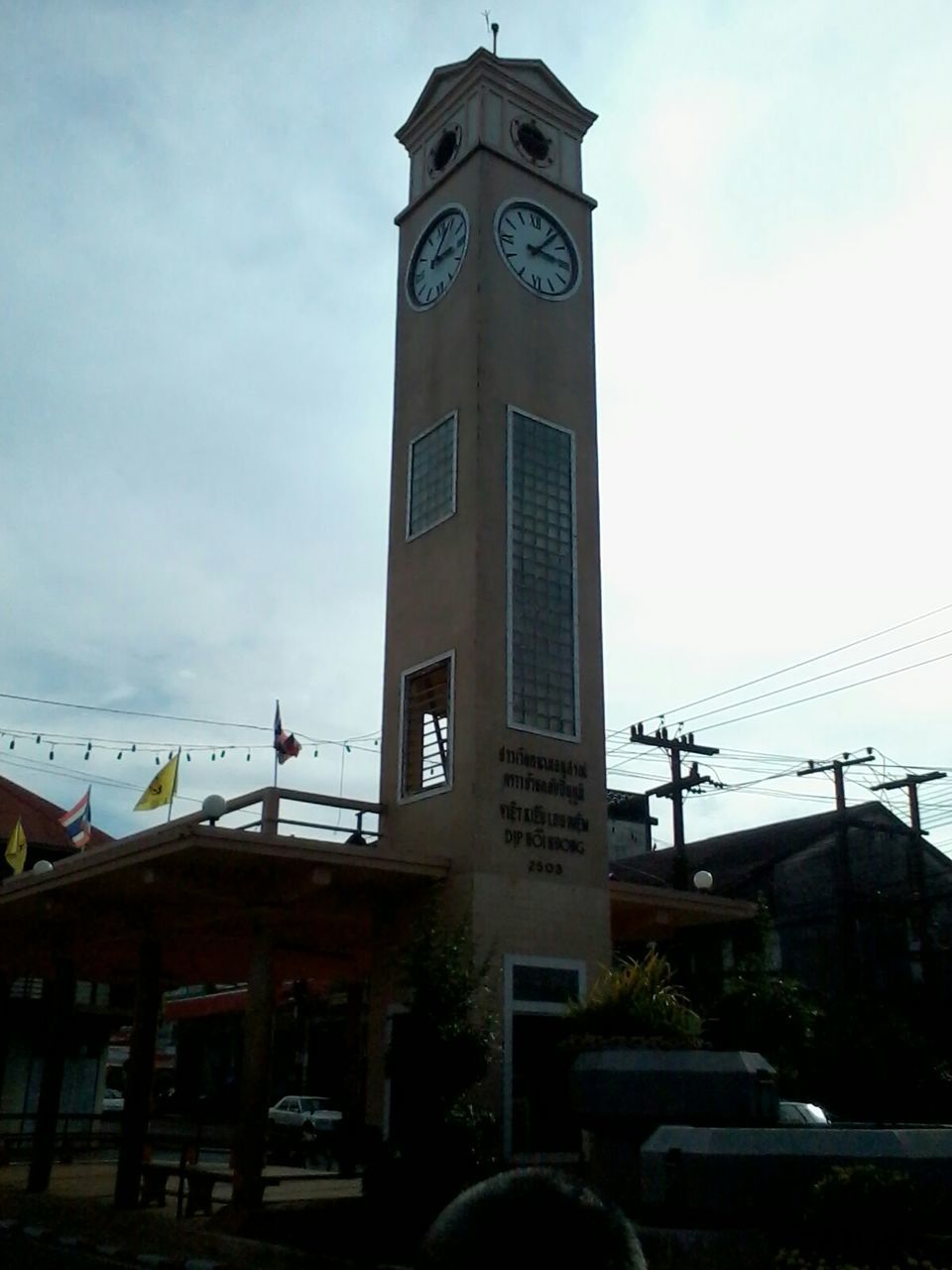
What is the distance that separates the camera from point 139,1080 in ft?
56.3

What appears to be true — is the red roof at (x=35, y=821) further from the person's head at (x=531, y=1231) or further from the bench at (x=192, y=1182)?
the person's head at (x=531, y=1231)

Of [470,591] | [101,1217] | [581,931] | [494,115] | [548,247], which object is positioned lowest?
[101,1217]

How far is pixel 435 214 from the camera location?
2073cm

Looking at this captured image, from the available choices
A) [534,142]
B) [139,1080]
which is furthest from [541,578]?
[139,1080]

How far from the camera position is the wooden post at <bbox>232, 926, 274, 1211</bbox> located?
1505cm

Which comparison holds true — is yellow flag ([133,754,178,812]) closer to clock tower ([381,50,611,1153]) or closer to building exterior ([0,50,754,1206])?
building exterior ([0,50,754,1206])

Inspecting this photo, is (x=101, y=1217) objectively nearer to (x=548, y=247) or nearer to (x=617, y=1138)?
(x=617, y=1138)

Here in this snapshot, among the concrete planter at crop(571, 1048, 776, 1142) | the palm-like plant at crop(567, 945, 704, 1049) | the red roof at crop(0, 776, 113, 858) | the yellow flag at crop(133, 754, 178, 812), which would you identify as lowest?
the concrete planter at crop(571, 1048, 776, 1142)

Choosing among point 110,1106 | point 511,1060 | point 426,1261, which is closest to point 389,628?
point 511,1060

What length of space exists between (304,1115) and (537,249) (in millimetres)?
25250

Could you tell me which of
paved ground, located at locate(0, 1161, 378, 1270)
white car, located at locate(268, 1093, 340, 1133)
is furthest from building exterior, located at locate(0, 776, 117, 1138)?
paved ground, located at locate(0, 1161, 378, 1270)

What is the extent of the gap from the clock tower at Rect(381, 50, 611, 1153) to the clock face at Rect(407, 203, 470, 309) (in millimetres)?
42

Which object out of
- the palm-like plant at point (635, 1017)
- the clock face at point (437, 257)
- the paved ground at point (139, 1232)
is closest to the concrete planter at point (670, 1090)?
the palm-like plant at point (635, 1017)

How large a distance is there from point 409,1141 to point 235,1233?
222cm
